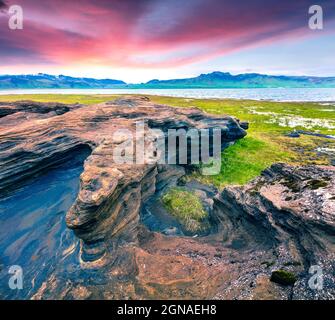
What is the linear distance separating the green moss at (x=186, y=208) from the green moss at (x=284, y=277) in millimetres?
12223

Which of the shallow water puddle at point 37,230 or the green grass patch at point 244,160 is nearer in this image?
the shallow water puddle at point 37,230

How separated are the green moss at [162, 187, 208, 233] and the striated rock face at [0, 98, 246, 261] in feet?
8.55

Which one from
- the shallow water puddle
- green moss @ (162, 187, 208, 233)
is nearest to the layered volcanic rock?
the shallow water puddle

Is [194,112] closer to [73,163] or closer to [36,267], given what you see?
[73,163]

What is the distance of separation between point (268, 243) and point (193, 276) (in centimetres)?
621

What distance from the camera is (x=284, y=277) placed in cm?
1594

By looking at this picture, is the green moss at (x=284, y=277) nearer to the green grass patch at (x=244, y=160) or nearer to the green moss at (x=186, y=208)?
the green moss at (x=186, y=208)

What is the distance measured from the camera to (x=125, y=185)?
912 inches

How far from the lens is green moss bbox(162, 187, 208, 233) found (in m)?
29.0

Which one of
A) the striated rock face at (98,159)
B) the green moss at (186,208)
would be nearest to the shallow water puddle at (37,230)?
the striated rock face at (98,159)

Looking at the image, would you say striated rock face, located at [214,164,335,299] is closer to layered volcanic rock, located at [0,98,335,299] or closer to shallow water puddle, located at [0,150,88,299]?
layered volcanic rock, located at [0,98,335,299]

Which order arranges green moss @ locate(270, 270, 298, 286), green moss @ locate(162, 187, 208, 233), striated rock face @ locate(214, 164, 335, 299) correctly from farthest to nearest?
green moss @ locate(162, 187, 208, 233), striated rock face @ locate(214, 164, 335, 299), green moss @ locate(270, 270, 298, 286)

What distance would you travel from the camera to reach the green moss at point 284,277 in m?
15.7

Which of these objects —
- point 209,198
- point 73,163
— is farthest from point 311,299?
point 73,163
